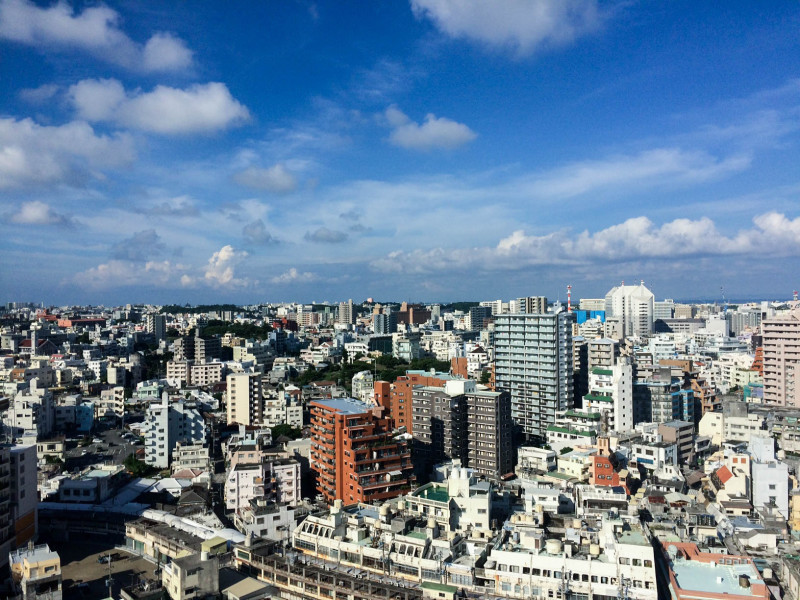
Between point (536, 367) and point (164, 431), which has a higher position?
point (536, 367)

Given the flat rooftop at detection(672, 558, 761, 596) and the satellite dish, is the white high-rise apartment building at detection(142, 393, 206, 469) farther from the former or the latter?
the flat rooftop at detection(672, 558, 761, 596)

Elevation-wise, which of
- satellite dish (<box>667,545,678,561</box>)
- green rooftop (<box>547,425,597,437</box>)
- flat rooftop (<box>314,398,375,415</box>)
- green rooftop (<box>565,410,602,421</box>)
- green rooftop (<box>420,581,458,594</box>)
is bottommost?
green rooftop (<box>420,581,458,594</box>)

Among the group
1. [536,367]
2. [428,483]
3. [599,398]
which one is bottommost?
[428,483]

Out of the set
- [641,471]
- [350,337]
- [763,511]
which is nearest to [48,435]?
[641,471]

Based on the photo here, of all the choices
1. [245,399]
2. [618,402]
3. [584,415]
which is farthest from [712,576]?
[245,399]

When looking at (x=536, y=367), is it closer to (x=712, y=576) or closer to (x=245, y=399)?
(x=245, y=399)

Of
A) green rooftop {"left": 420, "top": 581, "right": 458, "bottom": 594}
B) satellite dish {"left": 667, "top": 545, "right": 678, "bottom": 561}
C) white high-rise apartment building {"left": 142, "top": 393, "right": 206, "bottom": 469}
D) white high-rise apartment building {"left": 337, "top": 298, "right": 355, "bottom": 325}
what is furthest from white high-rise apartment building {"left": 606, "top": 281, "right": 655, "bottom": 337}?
green rooftop {"left": 420, "top": 581, "right": 458, "bottom": 594}

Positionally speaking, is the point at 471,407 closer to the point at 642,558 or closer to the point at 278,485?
the point at 278,485

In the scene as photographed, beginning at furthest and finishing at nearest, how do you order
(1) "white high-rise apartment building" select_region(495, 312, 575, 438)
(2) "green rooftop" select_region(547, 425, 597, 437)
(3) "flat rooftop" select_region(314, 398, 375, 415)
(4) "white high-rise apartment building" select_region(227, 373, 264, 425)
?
1. (4) "white high-rise apartment building" select_region(227, 373, 264, 425)
2. (1) "white high-rise apartment building" select_region(495, 312, 575, 438)
3. (2) "green rooftop" select_region(547, 425, 597, 437)
4. (3) "flat rooftop" select_region(314, 398, 375, 415)
